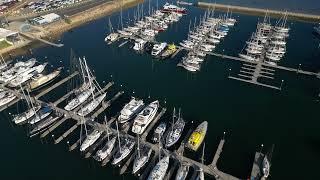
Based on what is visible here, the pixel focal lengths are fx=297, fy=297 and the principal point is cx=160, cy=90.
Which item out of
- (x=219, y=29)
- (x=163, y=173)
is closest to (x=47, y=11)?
(x=219, y=29)

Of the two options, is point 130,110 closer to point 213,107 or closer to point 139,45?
point 213,107

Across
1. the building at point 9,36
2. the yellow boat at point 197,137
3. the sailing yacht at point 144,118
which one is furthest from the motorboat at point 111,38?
the yellow boat at point 197,137

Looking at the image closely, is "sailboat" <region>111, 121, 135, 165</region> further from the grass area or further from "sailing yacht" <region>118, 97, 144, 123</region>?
the grass area

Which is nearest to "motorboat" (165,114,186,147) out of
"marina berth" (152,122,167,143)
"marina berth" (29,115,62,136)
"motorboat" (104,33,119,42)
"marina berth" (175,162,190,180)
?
"marina berth" (152,122,167,143)

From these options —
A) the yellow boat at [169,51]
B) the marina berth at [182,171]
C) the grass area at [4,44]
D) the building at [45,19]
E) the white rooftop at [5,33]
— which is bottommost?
the marina berth at [182,171]

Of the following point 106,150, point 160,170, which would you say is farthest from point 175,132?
point 106,150

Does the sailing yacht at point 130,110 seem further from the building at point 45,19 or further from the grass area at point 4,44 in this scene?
the building at point 45,19

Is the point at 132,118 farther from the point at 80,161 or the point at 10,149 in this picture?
the point at 10,149
